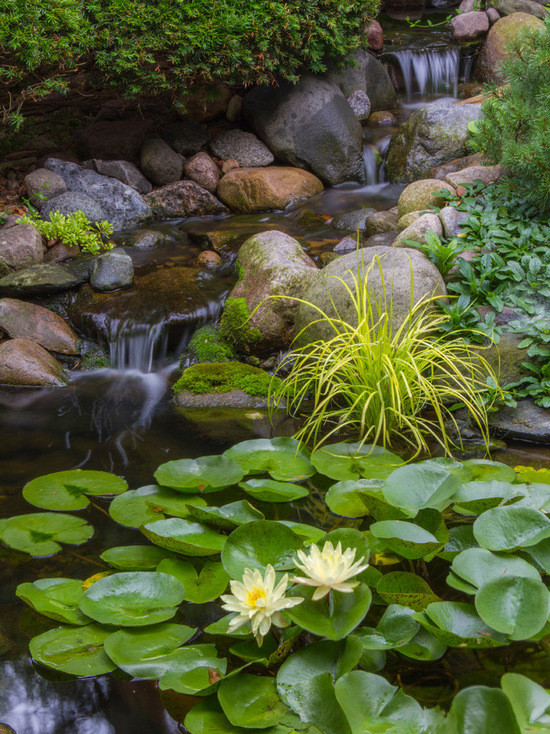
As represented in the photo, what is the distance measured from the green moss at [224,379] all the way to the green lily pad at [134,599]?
201cm

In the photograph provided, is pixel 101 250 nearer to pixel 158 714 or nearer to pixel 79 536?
pixel 79 536

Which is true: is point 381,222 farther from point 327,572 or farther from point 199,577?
point 327,572

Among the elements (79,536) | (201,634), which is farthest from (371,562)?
(79,536)

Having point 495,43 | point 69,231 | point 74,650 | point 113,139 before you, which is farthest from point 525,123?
point 495,43

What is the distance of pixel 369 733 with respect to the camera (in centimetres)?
143

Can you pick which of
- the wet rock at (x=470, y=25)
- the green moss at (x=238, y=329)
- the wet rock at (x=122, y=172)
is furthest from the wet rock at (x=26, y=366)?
the wet rock at (x=470, y=25)

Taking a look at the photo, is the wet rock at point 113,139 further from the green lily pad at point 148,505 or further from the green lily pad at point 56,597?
the green lily pad at point 56,597

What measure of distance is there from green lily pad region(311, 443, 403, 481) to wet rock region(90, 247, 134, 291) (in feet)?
9.17

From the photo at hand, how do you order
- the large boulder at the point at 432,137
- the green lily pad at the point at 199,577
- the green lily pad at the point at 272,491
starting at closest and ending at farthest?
the green lily pad at the point at 199,577 < the green lily pad at the point at 272,491 < the large boulder at the point at 432,137

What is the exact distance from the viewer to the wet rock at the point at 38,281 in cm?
486

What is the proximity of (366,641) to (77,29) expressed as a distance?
215 inches

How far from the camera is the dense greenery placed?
16.6 feet

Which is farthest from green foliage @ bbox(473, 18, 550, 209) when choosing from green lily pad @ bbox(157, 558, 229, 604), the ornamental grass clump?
green lily pad @ bbox(157, 558, 229, 604)

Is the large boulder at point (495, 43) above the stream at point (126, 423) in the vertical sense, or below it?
above
